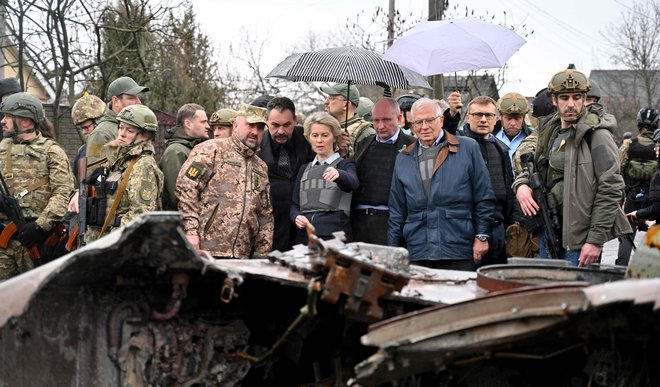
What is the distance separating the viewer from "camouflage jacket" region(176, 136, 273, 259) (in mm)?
7711

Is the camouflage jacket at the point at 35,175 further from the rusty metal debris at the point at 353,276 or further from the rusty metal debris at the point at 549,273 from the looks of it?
the rusty metal debris at the point at 353,276

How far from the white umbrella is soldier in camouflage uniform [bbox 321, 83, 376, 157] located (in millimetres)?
885

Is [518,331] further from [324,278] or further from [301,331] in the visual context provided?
[301,331]

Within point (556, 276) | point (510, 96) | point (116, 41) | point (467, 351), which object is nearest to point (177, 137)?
point (510, 96)

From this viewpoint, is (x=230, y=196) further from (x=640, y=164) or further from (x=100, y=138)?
(x=640, y=164)

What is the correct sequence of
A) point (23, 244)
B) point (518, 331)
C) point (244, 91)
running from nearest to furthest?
1. point (518, 331)
2. point (23, 244)
3. point (244, 91)

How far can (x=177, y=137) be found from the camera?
900cm

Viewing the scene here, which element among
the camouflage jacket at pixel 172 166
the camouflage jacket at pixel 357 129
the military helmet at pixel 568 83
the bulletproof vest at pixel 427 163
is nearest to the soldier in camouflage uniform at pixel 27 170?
Result: the camouflage jacket at pixel 172 166

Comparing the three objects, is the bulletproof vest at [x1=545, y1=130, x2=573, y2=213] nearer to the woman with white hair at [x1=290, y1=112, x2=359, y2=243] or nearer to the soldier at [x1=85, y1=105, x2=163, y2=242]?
the woman with white hair at [x1=290, y1=112, x2=359, y2=243]

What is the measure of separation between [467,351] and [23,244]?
21.7ft

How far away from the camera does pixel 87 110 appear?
33.4ft

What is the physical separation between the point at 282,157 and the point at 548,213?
7.43 ft

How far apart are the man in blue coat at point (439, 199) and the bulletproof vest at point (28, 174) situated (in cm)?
391

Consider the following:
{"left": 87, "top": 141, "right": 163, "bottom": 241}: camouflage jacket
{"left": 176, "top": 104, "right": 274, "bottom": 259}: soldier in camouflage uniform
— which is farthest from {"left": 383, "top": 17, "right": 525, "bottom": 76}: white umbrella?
{"left": 87, "top": 141, "right": 163, "bottom": 241}: camouflage jacket
